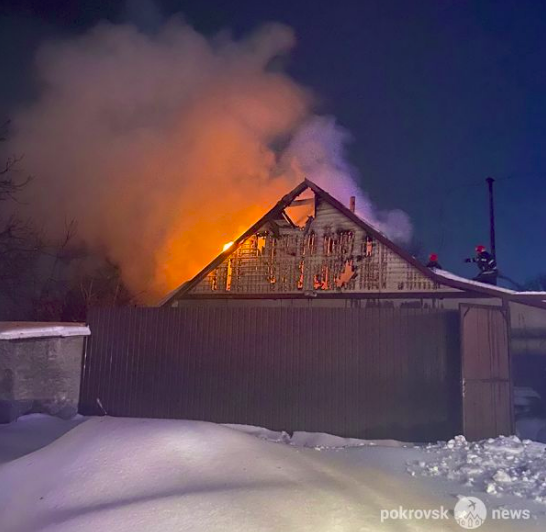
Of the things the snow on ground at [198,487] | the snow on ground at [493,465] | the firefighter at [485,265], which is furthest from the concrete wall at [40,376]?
the firefighter at [485,265]

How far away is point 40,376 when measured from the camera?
1056 cm

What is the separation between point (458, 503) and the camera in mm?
5516

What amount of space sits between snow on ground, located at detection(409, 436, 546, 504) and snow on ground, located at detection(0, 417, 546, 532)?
251mm

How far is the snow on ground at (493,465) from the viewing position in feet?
19.6

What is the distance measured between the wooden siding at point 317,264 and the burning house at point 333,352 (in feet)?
0.09

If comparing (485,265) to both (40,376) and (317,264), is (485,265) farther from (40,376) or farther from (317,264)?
(40,376)

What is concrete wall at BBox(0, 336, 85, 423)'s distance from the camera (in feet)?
33.9

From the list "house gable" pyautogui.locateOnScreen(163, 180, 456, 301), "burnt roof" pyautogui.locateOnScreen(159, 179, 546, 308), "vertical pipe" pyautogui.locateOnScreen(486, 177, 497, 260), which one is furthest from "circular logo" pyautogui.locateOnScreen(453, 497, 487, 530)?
"vertical pipe" pyautogui.locateOnScreen(486, 177, 497, 260)

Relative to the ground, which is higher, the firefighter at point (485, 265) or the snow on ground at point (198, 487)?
the firefighter at point (485, 265)

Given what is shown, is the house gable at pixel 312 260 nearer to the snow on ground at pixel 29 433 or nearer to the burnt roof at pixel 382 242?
the burnt roof at pixel 382 242

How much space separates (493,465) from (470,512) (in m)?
1.82

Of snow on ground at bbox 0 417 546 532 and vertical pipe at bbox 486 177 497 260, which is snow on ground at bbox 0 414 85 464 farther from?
vertical pipe at bbox 486 177 497 260

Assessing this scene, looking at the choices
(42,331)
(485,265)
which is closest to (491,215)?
(485,265)

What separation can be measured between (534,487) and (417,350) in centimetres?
345
